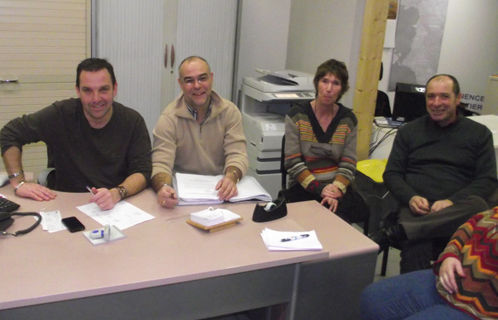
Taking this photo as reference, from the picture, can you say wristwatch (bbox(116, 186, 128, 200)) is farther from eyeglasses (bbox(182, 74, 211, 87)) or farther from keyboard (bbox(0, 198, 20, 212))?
eyeglasses (bbox(182, 74, 211, 87))

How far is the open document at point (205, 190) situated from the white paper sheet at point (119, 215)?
0.20 metres

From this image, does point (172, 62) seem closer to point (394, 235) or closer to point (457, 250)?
point (394, 235)

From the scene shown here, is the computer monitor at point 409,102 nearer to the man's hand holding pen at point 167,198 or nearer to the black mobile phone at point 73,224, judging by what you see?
the man's hand holding pen at point 167,198

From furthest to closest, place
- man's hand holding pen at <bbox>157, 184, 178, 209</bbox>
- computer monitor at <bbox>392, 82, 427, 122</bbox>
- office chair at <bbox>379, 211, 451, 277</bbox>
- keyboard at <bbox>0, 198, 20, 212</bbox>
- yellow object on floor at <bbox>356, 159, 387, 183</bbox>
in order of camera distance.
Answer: computer monitor at <bbox>392, 82, 427, 122</bbox>
yellow object on floor at <bbox>356, 159, 387, 183</bbox>
office chair at <bbox>379, 211, 451, 277</bbox>
man's hand holding pen at <bbox>157, 184, 178, 209</bbox>
keyboard at <bbox>0, 198, 20, 212</bbox>

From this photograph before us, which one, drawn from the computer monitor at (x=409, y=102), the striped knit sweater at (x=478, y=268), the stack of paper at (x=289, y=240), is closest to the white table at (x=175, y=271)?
the stack of paper at (x=289, y=240)

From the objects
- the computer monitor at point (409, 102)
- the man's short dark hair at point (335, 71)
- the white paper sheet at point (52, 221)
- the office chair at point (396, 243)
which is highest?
the man's short dark hair at point (335, 71)

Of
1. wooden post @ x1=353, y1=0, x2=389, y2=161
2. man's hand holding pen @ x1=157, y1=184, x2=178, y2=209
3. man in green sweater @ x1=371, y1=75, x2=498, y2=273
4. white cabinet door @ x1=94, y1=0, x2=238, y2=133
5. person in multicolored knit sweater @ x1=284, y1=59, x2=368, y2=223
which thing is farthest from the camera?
white cabinet door @ x1=94, y1=0, x2=238, y2=133

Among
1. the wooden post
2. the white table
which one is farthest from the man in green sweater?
the wooden post

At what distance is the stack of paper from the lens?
1628mm

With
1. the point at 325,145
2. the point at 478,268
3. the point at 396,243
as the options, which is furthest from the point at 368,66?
the point at 478,268

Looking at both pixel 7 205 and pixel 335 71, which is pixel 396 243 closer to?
pixel 335 71

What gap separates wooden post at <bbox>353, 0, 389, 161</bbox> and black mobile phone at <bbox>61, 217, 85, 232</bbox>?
2339 mm

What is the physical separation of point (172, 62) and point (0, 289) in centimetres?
263

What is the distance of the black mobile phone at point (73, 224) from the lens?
163cm
